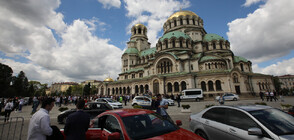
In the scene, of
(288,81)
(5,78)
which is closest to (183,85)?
(5,78)

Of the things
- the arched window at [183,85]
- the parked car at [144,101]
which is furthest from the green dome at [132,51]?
the parked car at [144,101]

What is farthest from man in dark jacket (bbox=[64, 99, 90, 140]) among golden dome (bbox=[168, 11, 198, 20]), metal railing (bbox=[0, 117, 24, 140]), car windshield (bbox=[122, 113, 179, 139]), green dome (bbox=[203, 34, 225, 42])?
golden dome (bbox=[168, 11, 198, 20])

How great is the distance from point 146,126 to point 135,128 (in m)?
0.38

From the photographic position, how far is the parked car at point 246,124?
3232 mm

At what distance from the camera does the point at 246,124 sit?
3.78 metres

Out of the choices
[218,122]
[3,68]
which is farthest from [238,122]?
[3,68]

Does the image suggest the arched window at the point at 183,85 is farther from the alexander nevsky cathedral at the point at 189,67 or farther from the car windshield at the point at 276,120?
the car windshield at the point at 276,120

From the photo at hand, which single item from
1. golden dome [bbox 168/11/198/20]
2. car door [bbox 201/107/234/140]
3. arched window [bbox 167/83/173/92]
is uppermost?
golden dome [bbox 168/11/198/20]

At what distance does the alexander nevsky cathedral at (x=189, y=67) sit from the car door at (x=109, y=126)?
2803 cm

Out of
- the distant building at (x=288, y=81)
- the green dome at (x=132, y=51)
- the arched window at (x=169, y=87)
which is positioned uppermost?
the green dome at (x=132, y=51)

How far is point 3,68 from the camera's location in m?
42.2

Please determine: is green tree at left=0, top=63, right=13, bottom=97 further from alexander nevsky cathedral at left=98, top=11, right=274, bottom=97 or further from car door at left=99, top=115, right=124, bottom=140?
car door at left=99, top=115, right=124, bottom=140

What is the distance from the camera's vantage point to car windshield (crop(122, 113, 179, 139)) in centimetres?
314

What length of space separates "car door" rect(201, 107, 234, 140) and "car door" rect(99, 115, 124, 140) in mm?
3247
